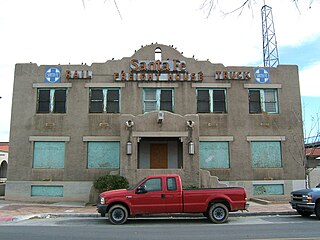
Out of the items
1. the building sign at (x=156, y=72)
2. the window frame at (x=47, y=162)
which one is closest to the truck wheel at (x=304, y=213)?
the building sign at (x=156, y=72)

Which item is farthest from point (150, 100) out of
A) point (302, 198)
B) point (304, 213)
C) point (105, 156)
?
point (304, 213)

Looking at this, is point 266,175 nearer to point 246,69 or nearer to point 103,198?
point 246,69

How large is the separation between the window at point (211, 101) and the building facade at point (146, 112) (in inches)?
2.5

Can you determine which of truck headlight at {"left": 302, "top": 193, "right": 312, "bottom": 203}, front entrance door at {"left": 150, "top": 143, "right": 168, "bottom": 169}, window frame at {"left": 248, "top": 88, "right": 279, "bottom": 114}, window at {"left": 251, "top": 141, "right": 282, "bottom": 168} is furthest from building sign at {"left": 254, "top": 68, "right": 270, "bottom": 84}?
truck headlight at {"left": 302, "top": 193, "right": 312, "bottom": 203}

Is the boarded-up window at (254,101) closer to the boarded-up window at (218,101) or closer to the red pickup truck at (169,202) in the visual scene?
the boarded-up window at (218,101)

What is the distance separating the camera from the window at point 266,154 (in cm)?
2078

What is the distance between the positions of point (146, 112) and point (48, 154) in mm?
6437

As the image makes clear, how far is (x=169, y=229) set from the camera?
1102 centimetres

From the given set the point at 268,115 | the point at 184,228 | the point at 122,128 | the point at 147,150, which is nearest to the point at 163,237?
the point at 184,228

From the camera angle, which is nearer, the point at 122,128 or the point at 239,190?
the point at 239,190

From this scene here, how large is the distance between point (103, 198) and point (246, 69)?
13491 mm

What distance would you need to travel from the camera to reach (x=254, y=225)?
38.2 ft

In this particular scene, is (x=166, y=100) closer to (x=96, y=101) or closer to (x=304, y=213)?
(x=96, y=101)

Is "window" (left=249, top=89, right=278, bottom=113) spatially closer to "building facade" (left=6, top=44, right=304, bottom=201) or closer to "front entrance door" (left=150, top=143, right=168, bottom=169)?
"building facade" (left=6, top=44, right=304, bottom=201)
